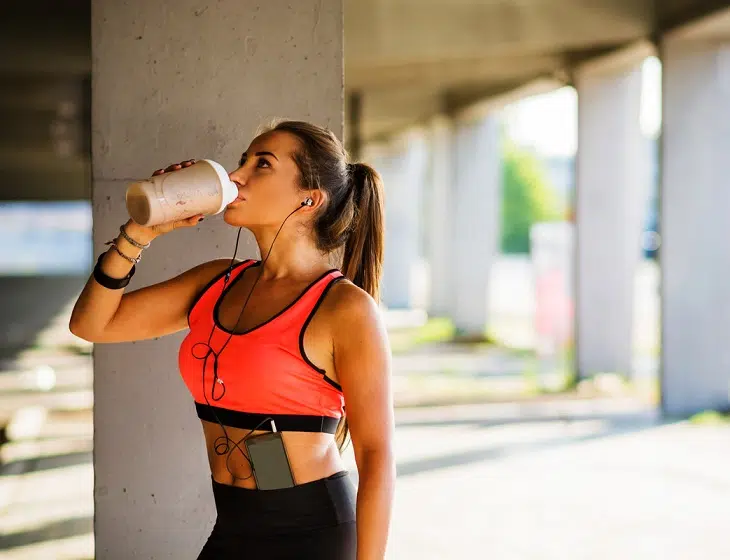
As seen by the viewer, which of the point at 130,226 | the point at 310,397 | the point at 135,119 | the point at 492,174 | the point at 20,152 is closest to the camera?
the point at 310,397

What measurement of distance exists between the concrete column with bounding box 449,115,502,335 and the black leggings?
636 inches

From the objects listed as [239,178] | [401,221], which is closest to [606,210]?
[239,178]

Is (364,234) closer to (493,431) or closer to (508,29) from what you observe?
(493,431)

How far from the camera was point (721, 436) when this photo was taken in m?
8.41

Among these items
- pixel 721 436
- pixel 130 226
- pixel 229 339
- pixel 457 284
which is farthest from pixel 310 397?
pixel 457 284

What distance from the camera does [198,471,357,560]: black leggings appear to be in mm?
2090

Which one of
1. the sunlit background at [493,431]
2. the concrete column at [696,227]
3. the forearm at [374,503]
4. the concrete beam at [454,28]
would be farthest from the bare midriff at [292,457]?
the concrete beam at [454,28]

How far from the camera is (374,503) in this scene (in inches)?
80.4

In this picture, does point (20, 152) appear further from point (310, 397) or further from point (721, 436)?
point (310, 397)

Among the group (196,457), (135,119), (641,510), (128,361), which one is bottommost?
(641,510)

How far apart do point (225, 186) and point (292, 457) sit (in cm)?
59

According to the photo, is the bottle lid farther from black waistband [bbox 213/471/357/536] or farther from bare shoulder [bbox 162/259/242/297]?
black waistband [bbox 213/471/357/536]

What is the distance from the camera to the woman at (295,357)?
2.08 m

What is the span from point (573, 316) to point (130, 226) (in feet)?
34.2
